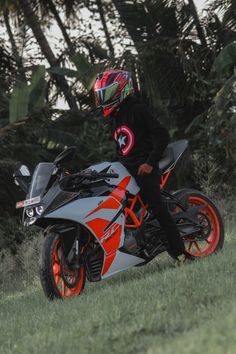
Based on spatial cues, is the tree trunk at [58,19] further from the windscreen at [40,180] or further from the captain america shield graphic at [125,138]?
the windscreen at [40,180]

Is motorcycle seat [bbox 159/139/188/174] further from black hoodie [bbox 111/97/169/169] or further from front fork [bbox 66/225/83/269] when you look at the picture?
front fork [bbox 66/225/83/269]

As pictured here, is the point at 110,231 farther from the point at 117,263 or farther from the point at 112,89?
the point at 112,89

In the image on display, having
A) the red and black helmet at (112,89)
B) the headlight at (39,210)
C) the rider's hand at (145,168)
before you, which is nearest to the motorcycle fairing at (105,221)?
the headlight at (39,210)

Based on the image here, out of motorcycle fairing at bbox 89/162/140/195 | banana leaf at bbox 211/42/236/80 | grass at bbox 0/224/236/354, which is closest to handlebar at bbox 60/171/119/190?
motorcycle fairing at bbox 89/162/140/195

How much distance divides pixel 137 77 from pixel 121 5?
208 centimetres

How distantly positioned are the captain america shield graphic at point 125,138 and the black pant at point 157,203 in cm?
21

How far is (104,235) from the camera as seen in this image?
7410 millimetres

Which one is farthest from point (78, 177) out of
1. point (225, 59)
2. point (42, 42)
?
point (42, 42)

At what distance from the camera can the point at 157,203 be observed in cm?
766

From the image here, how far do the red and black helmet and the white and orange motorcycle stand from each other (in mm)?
580

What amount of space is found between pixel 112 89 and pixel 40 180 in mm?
1141

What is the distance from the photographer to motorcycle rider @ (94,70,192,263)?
7594mm

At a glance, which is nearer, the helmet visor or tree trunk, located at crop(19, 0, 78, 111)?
the helmet visor

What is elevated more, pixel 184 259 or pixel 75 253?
pixel 75 253
